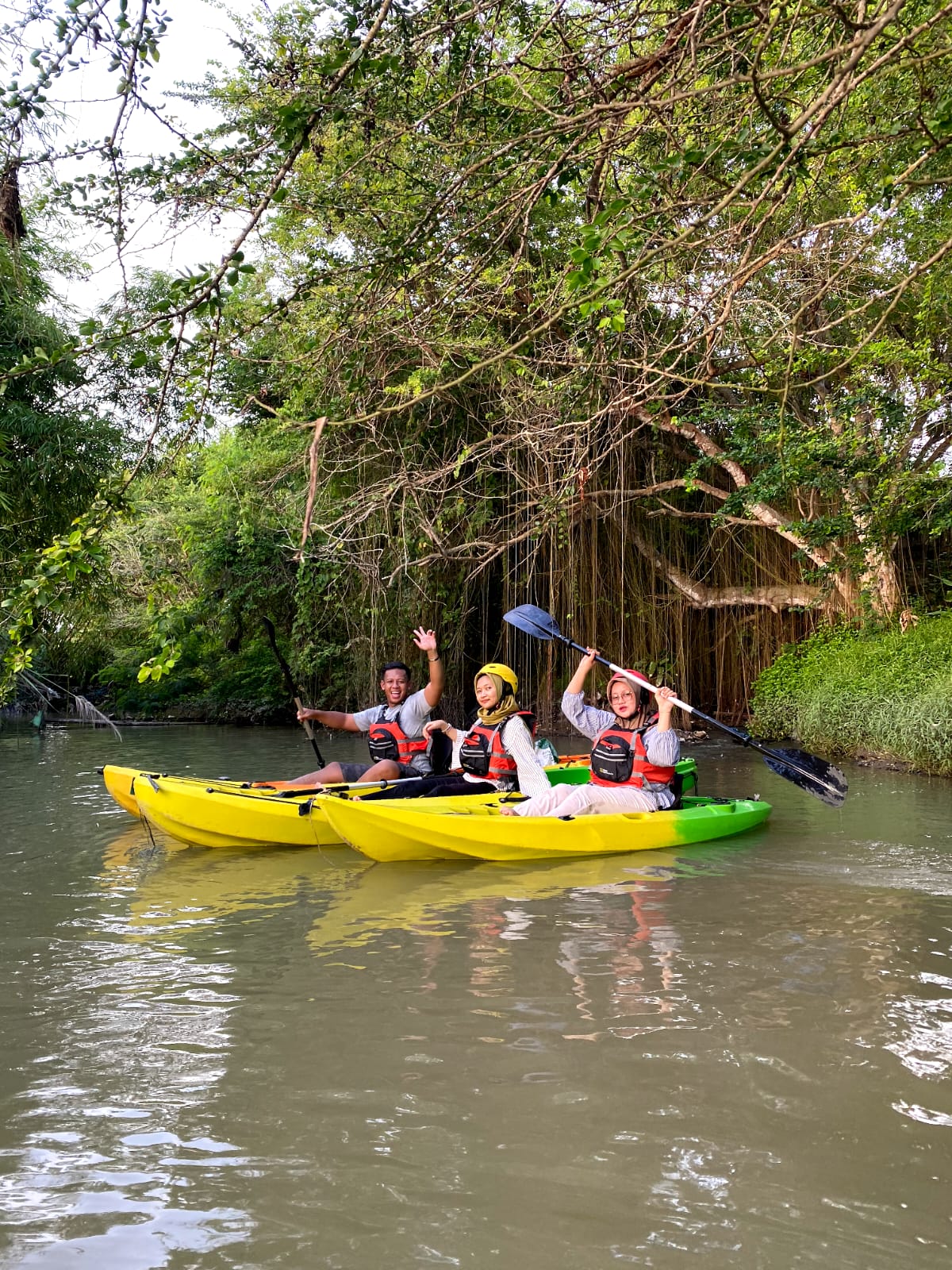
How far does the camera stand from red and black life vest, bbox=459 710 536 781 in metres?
5.41

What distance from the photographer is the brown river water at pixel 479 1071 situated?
1.73 m

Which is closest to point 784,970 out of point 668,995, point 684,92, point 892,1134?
point 668,995

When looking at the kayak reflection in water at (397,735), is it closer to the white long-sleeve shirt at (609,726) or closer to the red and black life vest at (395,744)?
the red and black life vest at (395,744)

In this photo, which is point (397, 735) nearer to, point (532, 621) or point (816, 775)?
point (532, 621)

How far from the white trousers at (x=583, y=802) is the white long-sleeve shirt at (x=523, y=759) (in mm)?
156

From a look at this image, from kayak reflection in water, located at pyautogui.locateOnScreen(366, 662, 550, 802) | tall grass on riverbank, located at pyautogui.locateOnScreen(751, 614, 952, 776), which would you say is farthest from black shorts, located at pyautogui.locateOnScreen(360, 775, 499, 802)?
tall grass on riverbank, located at pyautogui.locateOnScreen(751, 614, 952, 776)

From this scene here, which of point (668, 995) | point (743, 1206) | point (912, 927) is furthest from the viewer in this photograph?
point (912, 927)

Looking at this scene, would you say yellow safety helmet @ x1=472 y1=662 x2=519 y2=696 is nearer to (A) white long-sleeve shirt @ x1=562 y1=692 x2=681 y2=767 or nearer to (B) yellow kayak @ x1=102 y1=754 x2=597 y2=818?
(A) white long-sleeve shirt @ x1=562 y1=692 x2=681 y2=767

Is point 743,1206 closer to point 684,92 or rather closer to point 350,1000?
point 350,1000

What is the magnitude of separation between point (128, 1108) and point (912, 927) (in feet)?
8.45

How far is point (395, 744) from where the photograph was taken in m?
5.95

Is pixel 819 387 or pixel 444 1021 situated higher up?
pixel 819 387

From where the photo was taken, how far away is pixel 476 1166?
1.93 metres

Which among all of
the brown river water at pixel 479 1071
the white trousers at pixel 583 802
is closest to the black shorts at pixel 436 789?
the white trousers at pixel 583 802
